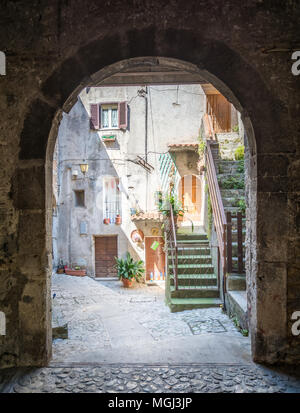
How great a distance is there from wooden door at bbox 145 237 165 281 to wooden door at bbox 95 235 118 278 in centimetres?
133

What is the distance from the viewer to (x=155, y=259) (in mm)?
12477

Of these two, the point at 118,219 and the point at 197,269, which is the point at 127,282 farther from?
the point at 197,269

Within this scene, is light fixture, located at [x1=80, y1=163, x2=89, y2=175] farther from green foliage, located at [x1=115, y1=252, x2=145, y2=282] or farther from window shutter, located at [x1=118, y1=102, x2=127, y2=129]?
green foliage, located at [x1=115, y1=252, x2=145, y2=282]

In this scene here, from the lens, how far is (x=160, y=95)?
1283 centimetres

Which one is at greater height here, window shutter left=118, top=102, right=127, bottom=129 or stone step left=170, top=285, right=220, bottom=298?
window shutter left=118, top=102, right=127, bottom=129

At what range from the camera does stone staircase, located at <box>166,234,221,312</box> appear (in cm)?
605

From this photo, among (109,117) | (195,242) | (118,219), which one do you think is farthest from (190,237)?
(109,117)

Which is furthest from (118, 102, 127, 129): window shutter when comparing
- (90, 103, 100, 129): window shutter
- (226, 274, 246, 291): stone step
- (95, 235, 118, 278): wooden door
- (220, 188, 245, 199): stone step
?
(226, 274, 246, 291): stone step

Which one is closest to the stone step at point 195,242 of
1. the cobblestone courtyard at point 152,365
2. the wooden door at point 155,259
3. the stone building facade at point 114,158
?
the cobblestone courtyard at point 152,365

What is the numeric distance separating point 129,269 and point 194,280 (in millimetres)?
4968

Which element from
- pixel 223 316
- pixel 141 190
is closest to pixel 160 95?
pixel 141 190
